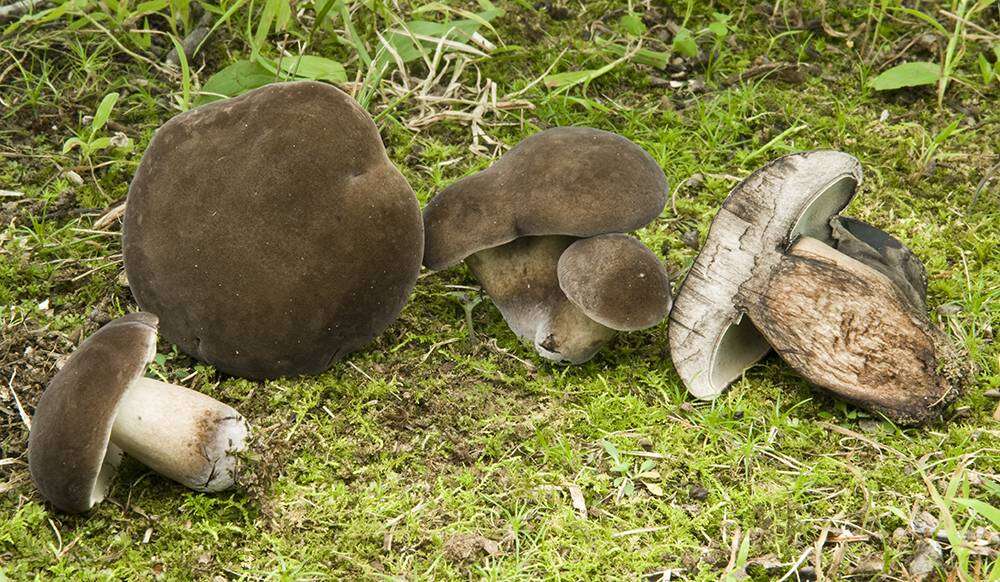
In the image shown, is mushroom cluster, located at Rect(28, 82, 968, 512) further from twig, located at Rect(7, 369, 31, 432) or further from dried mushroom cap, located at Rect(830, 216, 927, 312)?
twig, located at Rect(7, 369, 31, 432)

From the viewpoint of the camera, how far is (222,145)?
357cm

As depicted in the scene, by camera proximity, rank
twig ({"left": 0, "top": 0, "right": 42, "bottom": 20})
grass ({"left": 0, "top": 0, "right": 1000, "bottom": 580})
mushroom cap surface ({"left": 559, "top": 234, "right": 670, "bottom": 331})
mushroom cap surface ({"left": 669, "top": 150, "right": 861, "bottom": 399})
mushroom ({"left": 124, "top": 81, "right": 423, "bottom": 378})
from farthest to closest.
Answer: twig ({"left": 0, "top": 0, "right": 42, "bottom": 20}) → mushroom cap surface ({"left": 669, "top": 150, "right": 861, "bottom": 399}) → mushroom ({"left": 124, "top": 81, "right": 423, "bottom": 378}) → mushroom cap surface ({"left": 559, "top": 234, "right": 670, "bottom": 331}) → grass ({"left": 0, "top": 0, "right": 1000, "bottom": 580})

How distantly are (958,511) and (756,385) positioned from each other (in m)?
0.84

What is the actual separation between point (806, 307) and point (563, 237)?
3.06 feet

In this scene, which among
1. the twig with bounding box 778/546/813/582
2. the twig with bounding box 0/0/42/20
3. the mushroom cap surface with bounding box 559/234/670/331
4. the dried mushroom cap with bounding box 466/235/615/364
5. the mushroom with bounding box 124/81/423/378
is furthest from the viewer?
the twig with bounding box 0/0/42/20

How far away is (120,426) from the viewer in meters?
3.11

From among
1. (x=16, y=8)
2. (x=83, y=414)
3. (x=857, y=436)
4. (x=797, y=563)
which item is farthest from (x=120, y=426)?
(x=16, y=8)

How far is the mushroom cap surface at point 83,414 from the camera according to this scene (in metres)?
2.84

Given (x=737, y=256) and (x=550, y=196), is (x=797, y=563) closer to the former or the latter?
(x=737, y=256)

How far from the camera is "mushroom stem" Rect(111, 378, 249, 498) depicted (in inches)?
123

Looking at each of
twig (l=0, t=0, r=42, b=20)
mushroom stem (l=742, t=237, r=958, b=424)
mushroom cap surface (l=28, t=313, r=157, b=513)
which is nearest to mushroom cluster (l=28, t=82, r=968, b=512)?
mushroom stem (l=742, t=237, r=958, b=424)

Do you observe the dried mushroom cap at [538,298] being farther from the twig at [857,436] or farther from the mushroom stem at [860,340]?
the twig at [857,436]

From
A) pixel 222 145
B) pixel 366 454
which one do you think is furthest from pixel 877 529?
pixel 222 145

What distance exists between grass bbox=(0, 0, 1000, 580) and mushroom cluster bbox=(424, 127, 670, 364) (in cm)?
21
